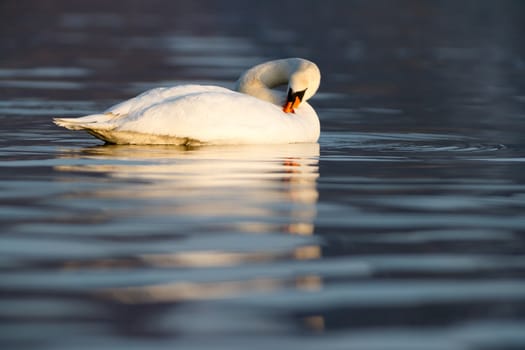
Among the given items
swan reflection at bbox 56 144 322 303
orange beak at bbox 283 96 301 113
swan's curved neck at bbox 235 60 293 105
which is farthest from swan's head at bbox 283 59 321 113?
swan reflection at bbox 56 144 322 303

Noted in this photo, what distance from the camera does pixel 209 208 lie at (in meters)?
8.04

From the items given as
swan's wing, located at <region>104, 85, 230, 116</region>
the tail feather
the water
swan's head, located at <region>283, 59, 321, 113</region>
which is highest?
swan's head, located at <region>283, 59, 321, 113</region>

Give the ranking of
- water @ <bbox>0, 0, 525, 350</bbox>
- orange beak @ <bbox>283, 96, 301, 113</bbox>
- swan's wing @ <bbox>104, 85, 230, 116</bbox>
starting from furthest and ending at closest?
1. orange beak @ <bbox>283, 96, 301, 113</bbox>
2. swan's wing @ <bbox>104, 85, 230, 116</bbox>
3. water @ <bbox>0, 0, 525, 350</bbox>

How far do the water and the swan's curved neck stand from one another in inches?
22.4

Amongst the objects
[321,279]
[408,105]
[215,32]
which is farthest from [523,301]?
[215,32]

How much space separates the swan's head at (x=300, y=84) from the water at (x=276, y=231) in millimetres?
441

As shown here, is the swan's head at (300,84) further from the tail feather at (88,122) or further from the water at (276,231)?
the tail feather at (88,122)

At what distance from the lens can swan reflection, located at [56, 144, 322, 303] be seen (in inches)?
240

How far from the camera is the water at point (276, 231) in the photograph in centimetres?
534

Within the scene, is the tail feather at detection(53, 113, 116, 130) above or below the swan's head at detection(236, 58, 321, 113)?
below

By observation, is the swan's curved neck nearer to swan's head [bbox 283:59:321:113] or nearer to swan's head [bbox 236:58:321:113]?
swan's head [bbox 236:58:321:113]

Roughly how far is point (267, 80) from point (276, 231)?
5.62m

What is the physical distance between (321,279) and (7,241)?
165 cm

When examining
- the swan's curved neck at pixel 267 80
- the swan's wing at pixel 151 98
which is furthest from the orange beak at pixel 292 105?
the swan's wing at pixel 151 98
